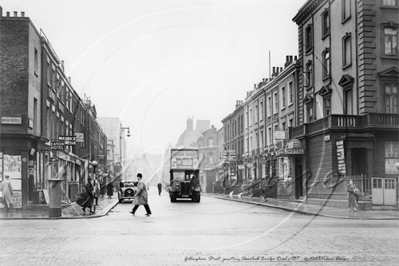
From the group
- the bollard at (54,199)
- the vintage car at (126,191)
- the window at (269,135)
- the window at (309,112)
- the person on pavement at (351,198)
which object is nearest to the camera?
the bollard at (54,199)

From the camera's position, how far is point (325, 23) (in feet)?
122

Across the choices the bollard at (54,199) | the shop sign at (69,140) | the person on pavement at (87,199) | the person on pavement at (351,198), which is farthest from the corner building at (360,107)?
the bollard at (54,199)

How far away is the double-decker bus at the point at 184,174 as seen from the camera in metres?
40.9

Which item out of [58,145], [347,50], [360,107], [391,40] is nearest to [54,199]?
[58,145]

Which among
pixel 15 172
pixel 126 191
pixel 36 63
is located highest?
pixel 36 63

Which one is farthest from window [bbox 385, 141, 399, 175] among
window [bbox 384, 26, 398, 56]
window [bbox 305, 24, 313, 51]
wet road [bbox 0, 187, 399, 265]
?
A: wet road [bbox 0, 187, 399, 265]

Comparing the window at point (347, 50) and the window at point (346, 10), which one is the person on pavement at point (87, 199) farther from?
the window at point (346, 10)

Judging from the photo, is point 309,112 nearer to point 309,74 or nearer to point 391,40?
point 309,74

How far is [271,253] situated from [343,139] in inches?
841

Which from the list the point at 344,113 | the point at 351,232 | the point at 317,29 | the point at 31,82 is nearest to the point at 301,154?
the point at 344,113

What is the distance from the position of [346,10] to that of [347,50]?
2.54 metres

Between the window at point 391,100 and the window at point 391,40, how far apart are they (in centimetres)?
204

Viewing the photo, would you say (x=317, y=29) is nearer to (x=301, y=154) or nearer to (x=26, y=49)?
(x=301, y=154)

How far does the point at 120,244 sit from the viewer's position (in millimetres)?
13094
